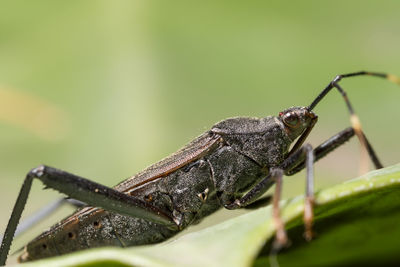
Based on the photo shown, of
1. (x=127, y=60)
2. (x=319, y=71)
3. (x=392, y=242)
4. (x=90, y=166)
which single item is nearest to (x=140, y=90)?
(x=127, y=60)

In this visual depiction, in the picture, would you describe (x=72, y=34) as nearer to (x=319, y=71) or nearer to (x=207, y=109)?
(x=207, y=109)

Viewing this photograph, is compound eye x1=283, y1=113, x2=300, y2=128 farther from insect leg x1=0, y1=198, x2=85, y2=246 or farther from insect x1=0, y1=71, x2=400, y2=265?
insect leg x1=0, y1=198, x2=85, y2=246

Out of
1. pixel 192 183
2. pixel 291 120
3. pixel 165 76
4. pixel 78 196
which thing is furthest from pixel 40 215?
pixel 291 120

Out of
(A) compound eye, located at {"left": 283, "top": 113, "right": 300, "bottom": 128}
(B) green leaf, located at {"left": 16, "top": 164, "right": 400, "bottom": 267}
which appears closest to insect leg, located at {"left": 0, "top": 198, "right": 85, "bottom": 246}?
(A) compound eye, located at {"left": 283, "top": 113, "right": 300, "bottom": 128}

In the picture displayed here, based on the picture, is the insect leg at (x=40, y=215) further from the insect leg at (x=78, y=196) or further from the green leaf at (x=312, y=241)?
the green leaf at (x=312, y=241)

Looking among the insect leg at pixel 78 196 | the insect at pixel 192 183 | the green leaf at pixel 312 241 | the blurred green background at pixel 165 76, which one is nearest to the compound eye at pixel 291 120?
the insect at pixel 192 183

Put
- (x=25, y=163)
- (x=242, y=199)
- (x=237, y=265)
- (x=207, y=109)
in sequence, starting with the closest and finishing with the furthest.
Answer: (x=237, y=265) < (x=242, y=199) < (x=25, y=163) < (x=207, y=109)

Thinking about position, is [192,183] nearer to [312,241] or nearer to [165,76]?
[312,241]

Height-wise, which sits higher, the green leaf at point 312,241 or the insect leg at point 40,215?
the insect leg at point 40,215
